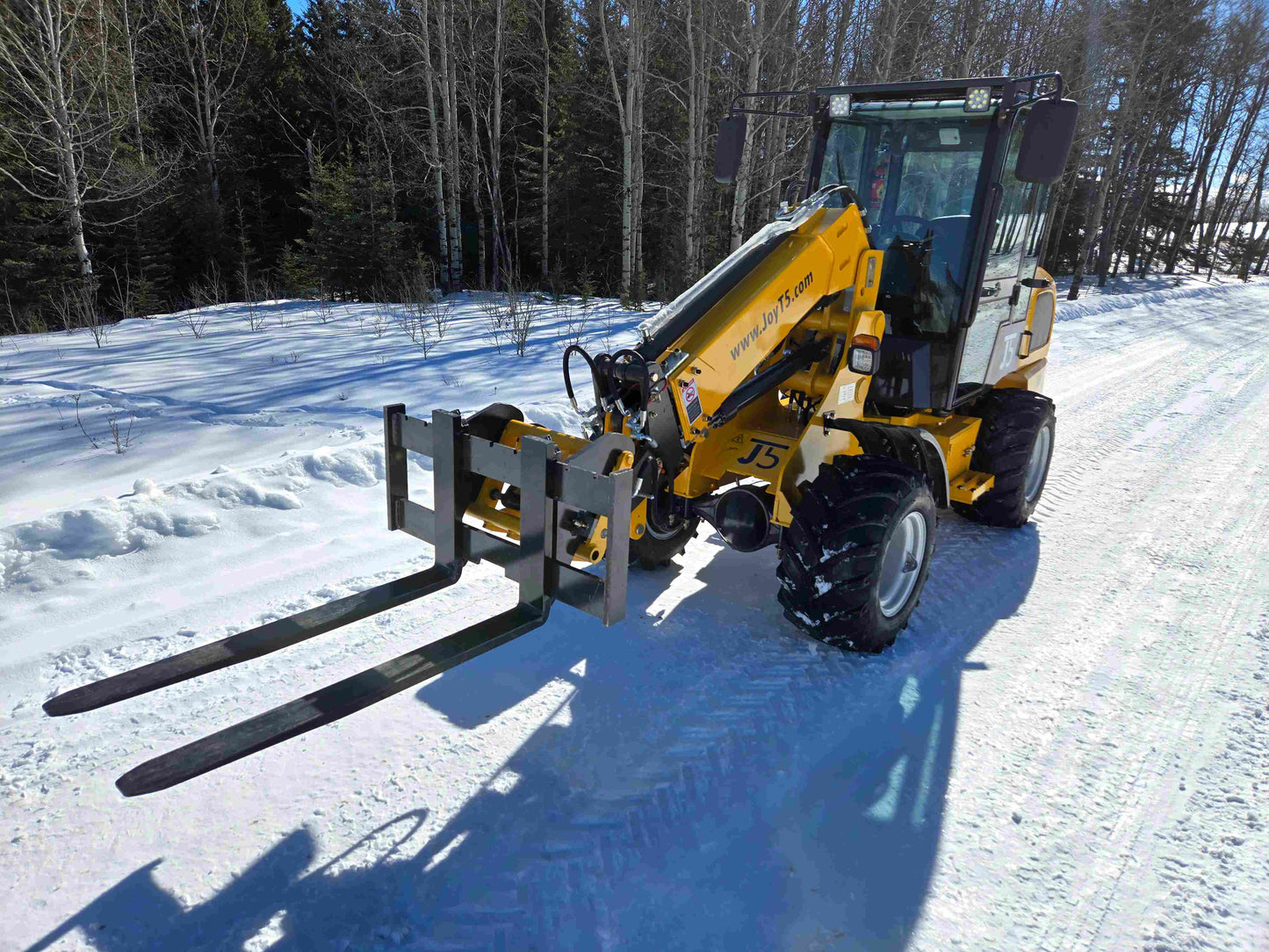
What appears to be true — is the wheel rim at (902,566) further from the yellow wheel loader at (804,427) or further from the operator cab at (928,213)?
the operator cab at (928,213)

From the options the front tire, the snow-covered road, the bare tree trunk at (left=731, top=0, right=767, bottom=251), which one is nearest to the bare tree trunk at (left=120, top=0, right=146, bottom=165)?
the bare tree trunk at (left=731, top=0, right=767, bottom=251)

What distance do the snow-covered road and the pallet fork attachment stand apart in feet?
1.56

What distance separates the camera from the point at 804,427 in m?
4.18

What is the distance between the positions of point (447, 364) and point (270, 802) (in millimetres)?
7098

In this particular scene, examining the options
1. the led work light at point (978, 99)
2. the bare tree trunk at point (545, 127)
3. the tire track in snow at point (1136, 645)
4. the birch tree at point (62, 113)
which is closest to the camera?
the tire track in snow at point (1136, 645)

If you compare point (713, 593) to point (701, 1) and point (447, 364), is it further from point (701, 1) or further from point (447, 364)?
point (701, 1)

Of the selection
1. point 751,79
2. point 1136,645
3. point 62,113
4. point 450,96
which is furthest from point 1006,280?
point 62,113

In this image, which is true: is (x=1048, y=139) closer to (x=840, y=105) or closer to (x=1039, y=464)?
(x=840, y=105)

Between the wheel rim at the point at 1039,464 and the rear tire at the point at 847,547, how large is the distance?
2239 mm

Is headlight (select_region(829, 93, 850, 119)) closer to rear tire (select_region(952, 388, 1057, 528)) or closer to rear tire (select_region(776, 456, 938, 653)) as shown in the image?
rear tire (select_region(776, 456, 938, 653))

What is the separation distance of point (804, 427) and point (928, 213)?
1556 mm

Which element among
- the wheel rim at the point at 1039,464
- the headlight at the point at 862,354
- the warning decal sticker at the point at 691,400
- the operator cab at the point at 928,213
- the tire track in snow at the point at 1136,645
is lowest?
the tire track in snow at the point at 1136,645

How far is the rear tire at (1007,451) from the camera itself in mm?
5328

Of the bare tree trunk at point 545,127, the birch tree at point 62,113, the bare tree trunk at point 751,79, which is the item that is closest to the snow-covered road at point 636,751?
the bare tree trunk at point 751,79
